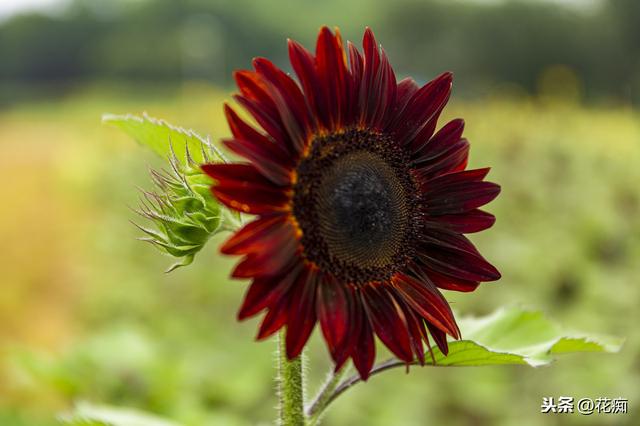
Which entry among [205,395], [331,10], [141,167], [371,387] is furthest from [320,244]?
[331,10]

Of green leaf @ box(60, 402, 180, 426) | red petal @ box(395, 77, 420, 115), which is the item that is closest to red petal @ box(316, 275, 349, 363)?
red petal @ box(395, 77, 420, 115)

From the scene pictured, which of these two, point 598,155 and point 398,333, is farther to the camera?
point 598,155

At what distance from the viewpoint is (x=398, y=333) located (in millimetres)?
728

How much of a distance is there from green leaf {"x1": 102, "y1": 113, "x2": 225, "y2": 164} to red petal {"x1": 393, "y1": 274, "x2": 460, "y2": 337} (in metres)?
0.23

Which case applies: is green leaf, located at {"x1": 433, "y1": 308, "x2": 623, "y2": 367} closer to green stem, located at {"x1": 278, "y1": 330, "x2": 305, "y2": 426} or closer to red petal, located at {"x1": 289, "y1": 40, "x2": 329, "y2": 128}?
green stem, located at {"x1": 278, "y1": 330, "x2": 305, "y2": 426}

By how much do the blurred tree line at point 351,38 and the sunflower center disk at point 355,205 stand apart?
3.88 metres

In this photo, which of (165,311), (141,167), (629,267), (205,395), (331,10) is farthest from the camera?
(331,10)

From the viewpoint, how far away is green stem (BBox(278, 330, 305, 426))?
0.82m

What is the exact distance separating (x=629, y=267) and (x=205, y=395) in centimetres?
152

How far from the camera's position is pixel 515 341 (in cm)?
98

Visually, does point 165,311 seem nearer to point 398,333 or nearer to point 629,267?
point 629,267

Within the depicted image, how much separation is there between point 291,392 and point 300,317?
0.57ft

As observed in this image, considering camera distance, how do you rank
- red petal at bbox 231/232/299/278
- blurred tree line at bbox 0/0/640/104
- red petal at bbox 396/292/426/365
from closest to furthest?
red petal at bbox 231/232/299/278 → red petal at bbox 396/292/426/365 → blurred tree line at bbox 0/0/640/104

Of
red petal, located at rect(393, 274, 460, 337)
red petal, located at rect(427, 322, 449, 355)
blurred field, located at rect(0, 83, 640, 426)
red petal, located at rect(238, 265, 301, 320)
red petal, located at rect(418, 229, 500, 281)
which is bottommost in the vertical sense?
red petal, located at rect(238, 265, 301, 320)
